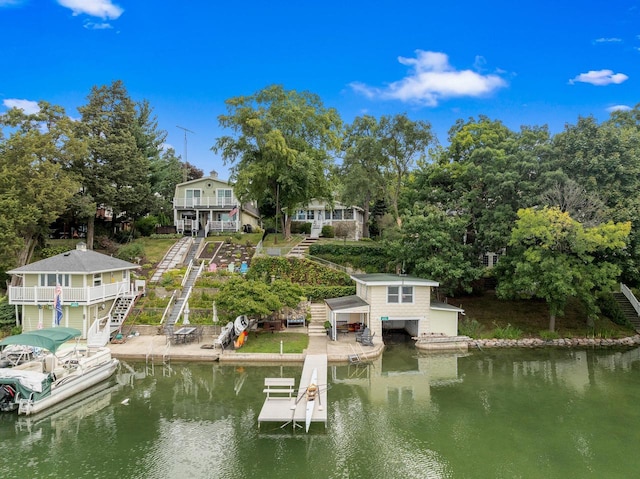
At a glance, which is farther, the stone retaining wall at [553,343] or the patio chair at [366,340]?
the stone retaining wall at [553,343]

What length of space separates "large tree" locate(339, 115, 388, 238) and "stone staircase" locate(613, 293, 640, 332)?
19.4m

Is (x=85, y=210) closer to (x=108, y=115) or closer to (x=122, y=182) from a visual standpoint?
(x=122, y=182)

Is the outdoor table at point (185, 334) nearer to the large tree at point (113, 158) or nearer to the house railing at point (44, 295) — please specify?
the house railing at point (44, 295)

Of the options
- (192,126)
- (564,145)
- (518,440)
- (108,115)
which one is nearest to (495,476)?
(518,440)

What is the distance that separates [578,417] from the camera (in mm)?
12477

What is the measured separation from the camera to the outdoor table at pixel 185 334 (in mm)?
19281

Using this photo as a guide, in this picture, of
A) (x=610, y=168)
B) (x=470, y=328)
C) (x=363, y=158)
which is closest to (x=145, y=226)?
(x=363, y=158)

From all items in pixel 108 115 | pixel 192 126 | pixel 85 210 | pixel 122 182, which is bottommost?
pixel 85 210

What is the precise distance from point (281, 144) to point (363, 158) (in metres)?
7.43

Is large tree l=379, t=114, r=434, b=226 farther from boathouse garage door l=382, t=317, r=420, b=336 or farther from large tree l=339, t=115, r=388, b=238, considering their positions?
boathouse garage door l=382, t=317, r=420, b=336

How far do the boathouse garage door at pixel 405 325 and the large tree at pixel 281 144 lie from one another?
45.3ft

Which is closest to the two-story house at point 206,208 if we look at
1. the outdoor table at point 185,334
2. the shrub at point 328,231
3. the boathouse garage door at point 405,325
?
the shrub at point 328,231

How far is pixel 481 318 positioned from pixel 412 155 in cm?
1484

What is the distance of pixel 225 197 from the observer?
126ft
